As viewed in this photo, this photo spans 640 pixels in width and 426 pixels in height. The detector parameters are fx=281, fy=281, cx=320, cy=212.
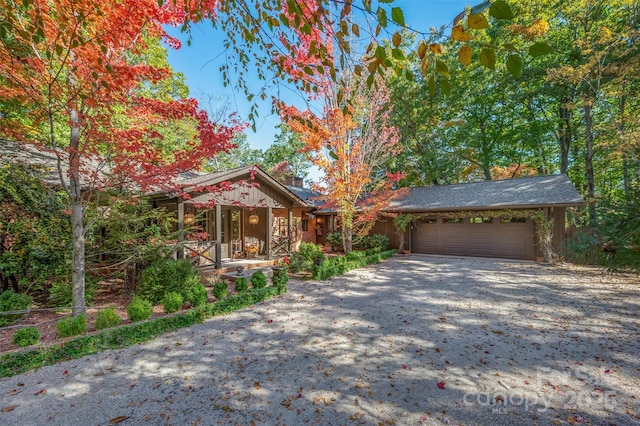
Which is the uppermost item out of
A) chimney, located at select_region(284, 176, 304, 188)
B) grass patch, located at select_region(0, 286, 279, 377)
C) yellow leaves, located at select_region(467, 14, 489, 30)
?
chimney, located at select_region(284, 176, 304, 188)

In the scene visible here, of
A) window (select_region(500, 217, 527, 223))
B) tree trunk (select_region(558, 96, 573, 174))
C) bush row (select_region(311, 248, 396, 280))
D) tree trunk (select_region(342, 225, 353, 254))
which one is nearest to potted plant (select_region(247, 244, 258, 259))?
bush row (select_region(311, 248, 396, 280))

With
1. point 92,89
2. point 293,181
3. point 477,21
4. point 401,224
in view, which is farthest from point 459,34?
point 293,181

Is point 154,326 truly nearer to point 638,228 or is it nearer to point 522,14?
point 638,228

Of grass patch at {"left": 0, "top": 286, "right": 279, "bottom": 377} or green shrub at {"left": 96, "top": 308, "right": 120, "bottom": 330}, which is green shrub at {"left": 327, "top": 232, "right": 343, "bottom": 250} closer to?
grass patch at {"left": 0, "top": 286, "right": 279, "bottom": 377}

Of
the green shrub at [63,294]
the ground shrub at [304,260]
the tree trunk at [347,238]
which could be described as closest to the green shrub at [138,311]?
the green shrub at [63,294]

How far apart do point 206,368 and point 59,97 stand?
4875mm

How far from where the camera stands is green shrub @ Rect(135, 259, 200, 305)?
6.12m

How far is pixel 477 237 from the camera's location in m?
13.4

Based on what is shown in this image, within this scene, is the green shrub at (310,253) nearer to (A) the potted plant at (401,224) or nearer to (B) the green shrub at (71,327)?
(A) the potted plant at (401,224)

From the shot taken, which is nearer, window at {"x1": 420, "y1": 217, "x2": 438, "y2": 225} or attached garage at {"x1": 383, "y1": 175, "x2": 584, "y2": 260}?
attached garage at {"x1": 383, "y1": 175, "x2": 584, "y2": 260}

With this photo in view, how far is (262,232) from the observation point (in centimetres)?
1322

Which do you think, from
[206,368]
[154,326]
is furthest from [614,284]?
[154,326]

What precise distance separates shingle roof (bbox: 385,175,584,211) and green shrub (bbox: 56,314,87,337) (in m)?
13.0

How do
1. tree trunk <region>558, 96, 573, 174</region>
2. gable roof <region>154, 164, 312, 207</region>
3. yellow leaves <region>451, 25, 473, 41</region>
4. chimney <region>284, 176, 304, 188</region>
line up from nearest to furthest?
yellow leaves <region>451, 25, 473, 41</region>, gable roof <region>154, 164, 312, 207</region>, tree trunk <region>558, 96, 573, 174</region>, chimney <region>284, 176, 304, 188</region>
